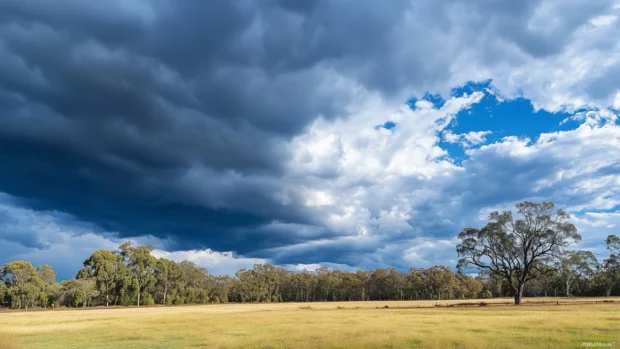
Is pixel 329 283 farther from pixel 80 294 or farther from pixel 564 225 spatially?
pixel 564 225

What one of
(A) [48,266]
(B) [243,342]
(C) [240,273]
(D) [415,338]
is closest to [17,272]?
(A) [48,266]

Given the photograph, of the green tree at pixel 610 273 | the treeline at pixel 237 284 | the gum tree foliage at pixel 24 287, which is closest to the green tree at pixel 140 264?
the treeline at pixel 237 284

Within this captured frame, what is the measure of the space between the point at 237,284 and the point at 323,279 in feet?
127

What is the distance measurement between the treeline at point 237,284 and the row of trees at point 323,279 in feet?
1.02

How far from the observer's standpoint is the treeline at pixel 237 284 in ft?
376

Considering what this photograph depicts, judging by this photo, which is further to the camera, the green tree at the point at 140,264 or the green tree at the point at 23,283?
the green tree at the point at 140,264

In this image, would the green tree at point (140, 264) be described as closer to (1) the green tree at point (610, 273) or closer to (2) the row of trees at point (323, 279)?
(2) the row of trees at point (323, 279)

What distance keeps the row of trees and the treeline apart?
1.02ft

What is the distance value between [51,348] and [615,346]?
3413 centimetres

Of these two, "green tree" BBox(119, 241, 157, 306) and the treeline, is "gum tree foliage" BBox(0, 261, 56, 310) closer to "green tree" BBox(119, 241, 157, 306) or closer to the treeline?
the treeline

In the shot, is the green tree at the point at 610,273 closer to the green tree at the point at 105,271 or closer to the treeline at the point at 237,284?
the treeline at the point at 237,284

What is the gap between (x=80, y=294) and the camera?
4510 inches

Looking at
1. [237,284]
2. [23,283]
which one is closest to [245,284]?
[237,284]

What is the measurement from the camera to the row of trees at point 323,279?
83938mm
